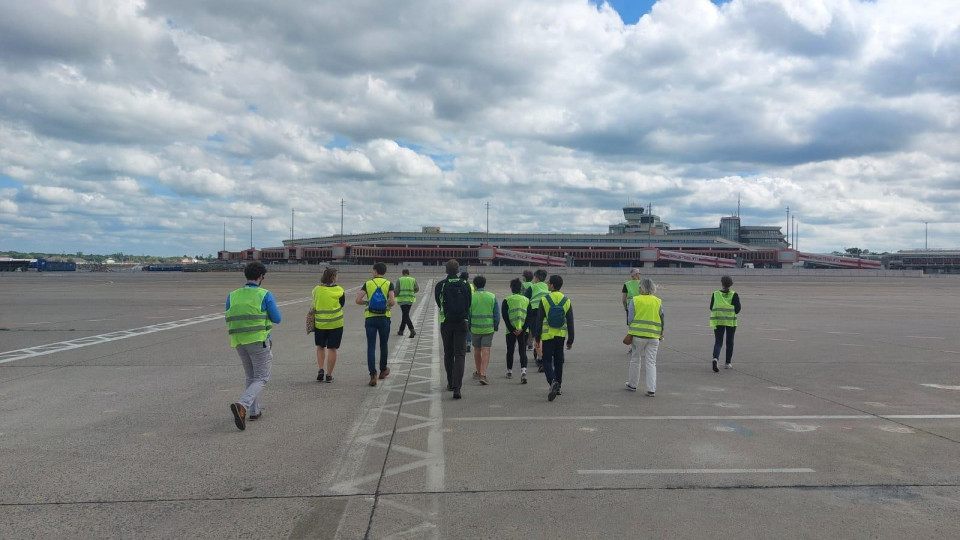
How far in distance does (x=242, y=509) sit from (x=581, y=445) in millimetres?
3116

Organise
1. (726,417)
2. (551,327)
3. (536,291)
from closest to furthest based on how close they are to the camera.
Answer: (726,417) → (551,327) → (536,291)

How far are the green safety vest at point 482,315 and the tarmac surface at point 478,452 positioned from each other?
90cm

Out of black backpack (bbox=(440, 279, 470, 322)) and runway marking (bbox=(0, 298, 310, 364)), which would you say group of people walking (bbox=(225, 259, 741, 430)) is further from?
runway marking (bbox=(0, 298, 310, 364))

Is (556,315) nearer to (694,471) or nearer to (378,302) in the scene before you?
(378,302)

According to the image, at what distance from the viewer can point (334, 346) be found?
28.9 feet

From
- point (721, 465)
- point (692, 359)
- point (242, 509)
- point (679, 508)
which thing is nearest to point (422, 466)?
point (242, 509)

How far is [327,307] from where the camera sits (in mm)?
8711

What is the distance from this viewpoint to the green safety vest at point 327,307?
866 cm

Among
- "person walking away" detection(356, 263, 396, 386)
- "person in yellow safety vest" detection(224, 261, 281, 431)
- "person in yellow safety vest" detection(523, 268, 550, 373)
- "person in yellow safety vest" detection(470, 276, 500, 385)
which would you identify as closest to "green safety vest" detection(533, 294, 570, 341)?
"person in yellow safety vest" detection(523, 268, 550, 373)

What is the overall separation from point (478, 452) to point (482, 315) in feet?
11.5

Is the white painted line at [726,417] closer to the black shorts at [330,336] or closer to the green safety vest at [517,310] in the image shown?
the green safety vest at [517,310]

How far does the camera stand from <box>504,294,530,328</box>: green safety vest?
9109 millimetres

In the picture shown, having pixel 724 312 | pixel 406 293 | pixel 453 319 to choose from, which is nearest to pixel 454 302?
pixel 453 319

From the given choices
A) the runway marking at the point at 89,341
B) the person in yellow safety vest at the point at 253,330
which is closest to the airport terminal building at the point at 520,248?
the runway marking at the point at 89,341
